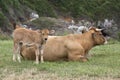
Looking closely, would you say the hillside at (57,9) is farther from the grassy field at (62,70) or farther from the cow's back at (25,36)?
the grassy field at (62,70)

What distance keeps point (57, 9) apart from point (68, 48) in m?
45.1

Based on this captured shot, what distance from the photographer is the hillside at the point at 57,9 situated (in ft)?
134

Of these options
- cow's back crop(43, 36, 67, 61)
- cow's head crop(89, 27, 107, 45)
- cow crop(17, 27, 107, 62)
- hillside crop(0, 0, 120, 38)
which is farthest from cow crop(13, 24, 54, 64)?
hillside crop(0, 0, 120, 38)

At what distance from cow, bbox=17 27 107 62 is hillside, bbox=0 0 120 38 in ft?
81.7

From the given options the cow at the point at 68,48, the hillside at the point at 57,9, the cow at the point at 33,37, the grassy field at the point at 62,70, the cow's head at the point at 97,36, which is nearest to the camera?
the grassy field at the point at 62,70

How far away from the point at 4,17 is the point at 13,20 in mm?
2416

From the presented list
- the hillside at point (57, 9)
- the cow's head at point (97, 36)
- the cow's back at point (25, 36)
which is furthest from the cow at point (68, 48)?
the hillside at point (57, 9)

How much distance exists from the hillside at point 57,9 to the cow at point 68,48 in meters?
24.9

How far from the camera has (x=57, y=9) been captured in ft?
187

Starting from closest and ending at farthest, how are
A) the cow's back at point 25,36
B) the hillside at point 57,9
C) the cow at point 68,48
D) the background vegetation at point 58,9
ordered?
the cow's back at point 25,36
the cow at point 68,48
the hillside at point 57,9
the background vegetation at point 58,9

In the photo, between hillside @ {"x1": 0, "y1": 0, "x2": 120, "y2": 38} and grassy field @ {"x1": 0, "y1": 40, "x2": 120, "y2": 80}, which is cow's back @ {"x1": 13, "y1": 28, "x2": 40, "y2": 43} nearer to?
grassy field @ {"x1": 0, "y1": 40, "x2": 120, "y2": 80}

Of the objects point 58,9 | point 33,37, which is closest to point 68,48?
point 33,37

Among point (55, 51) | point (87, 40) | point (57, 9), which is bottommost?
point (55, 51)

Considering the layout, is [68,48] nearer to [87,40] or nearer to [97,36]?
[87,40]
